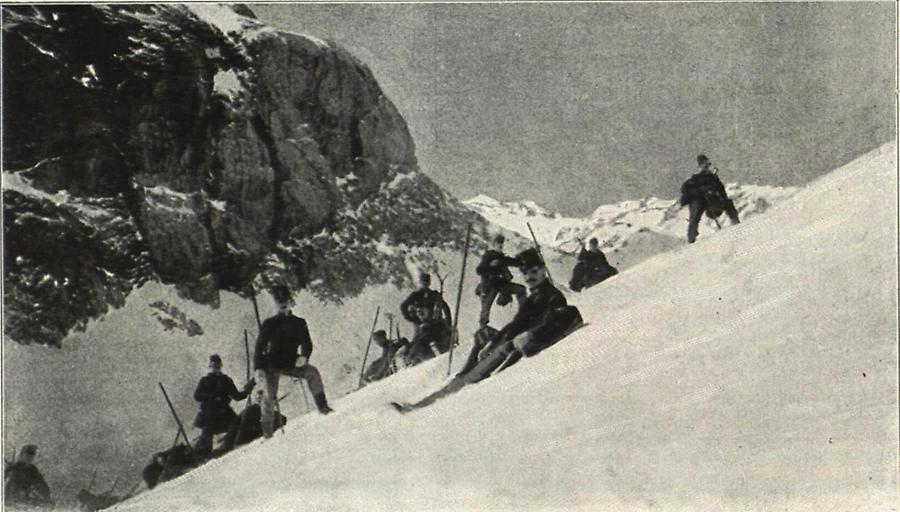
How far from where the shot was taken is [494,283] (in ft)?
21.9

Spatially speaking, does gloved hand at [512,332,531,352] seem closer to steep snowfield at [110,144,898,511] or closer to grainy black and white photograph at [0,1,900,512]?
grainy black and white photograph at [0,1,900,512]

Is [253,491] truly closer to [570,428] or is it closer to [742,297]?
[570,428]

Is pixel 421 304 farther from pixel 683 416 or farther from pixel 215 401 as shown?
pixel 683 416

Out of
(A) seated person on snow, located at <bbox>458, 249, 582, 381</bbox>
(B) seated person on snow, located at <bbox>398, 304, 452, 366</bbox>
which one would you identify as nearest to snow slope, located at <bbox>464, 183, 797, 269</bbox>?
(B) seated person on snow, located at <bbox>398, 304, 452, 366</bbox>

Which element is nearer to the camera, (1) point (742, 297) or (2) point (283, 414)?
(1) point (742, 297)

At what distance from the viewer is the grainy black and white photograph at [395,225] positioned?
5.66 meters

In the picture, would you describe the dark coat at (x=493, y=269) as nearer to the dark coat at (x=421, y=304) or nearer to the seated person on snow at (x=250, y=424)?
the dark coat at (x=421, y=304)

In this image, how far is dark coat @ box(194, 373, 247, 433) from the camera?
647 centimetres

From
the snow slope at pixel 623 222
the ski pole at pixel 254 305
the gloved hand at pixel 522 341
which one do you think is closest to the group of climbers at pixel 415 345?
the gloved hand at pixel 522 341

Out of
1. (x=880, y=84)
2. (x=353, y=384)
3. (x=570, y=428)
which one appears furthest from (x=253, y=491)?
(x=880, y=84)

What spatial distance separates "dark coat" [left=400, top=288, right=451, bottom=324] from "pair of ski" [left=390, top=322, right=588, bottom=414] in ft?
→ 3.57

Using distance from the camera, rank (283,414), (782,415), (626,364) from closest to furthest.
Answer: (782,415) < (626,364) < (283,414)

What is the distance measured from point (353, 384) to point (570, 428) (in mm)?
2039

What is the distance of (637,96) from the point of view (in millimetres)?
6957
